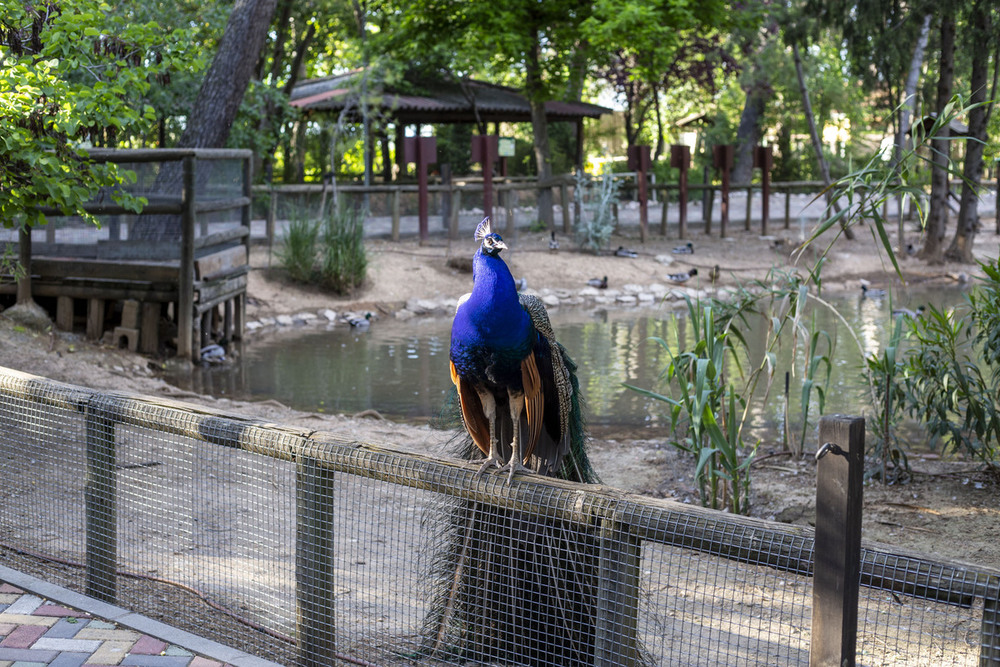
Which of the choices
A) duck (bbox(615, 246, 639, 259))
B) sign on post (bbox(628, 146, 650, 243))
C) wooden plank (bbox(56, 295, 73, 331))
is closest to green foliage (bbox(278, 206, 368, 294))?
wooden plank (bbox(56, 295, 73, 331))

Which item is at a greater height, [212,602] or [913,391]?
[913,391]

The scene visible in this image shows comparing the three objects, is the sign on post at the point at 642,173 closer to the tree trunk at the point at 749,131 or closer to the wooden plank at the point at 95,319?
the wooden plank at the point at 95,319

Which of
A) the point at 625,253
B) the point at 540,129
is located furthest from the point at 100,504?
the point at 540,129

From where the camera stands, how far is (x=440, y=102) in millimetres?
21266

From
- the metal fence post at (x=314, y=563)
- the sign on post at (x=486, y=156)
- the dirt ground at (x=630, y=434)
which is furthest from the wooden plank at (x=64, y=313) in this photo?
the sign on post at (x=486, y=156)

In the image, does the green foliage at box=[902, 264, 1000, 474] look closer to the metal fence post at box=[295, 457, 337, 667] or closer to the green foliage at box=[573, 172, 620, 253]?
the metal fence post at box=[295, 457, 337, 667]

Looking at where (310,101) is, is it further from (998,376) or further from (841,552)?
(841,552)

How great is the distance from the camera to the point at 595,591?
2959 mm

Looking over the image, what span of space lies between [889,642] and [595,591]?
4.05 feet

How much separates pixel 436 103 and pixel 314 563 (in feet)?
62.5

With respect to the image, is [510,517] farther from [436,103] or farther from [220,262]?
[436,103]

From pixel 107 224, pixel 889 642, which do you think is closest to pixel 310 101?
pixel 107 224

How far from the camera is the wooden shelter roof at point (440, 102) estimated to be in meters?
19.7

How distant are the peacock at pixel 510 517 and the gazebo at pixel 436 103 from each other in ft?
55.6
